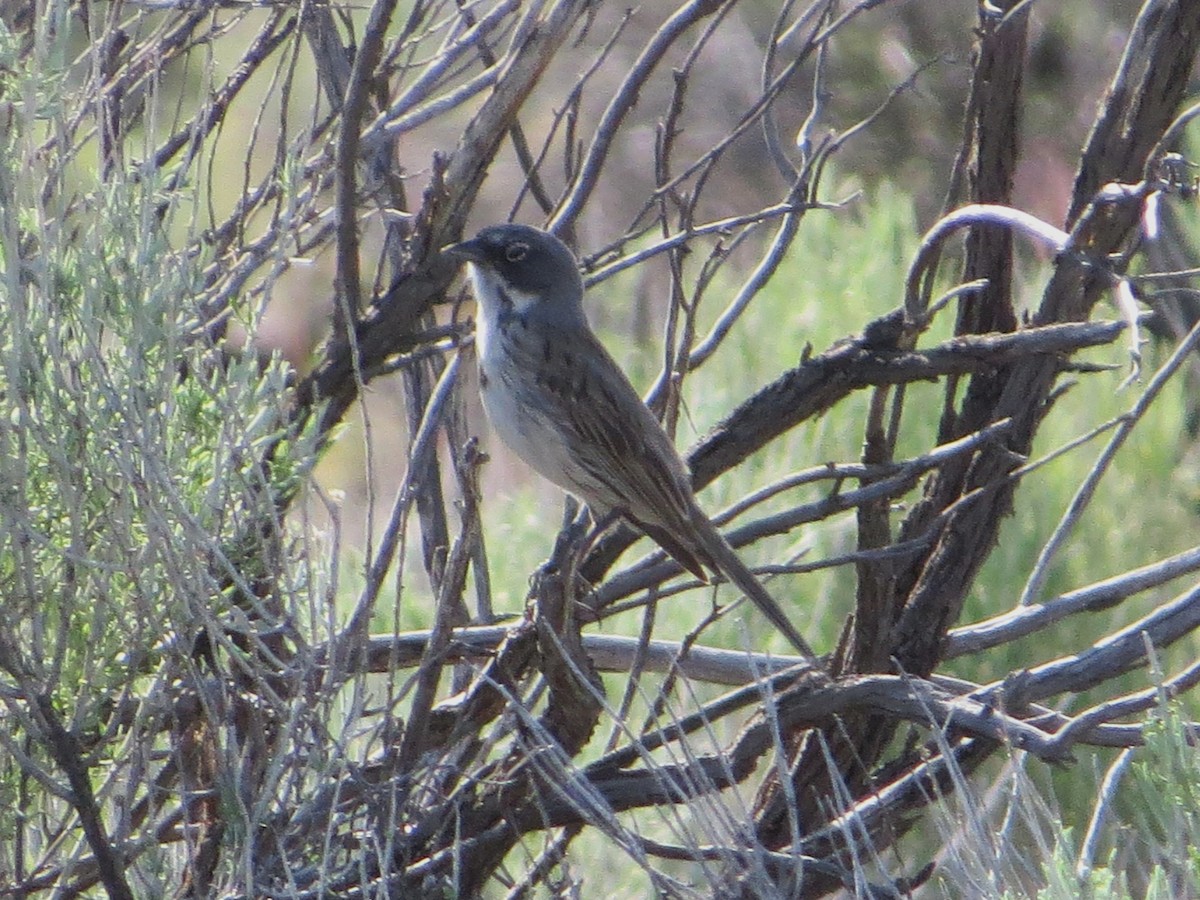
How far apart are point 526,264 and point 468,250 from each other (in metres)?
0.41

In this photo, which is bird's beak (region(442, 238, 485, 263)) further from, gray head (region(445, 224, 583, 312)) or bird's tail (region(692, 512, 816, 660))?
bird's tail (region(692, 512, 816, 660))

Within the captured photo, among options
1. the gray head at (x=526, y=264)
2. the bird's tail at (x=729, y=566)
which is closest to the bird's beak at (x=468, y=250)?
the gray head at (x=526, y=264)

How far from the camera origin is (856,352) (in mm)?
4141

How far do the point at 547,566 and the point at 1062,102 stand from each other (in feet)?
35.6

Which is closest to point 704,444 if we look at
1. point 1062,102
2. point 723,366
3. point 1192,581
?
point 723,366

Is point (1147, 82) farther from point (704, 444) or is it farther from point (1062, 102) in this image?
point (1062, 102)

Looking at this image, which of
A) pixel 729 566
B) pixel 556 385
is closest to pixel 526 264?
pixel 556 385

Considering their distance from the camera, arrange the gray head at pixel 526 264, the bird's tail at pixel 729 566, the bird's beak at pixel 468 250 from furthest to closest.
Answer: the gray head at pixel 526 264, the bird's tail at pixel 729 566, the bird's beak at pixel 468 250

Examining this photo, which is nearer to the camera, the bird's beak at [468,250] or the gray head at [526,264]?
the bird's beak at [468,250]

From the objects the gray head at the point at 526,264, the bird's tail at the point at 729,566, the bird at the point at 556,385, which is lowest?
the bird's tail at the point at 729,566

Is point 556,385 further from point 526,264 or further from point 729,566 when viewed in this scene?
point 729,566

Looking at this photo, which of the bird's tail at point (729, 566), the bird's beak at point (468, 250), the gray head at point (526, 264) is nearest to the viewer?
the bird's beak at point (468, 250)

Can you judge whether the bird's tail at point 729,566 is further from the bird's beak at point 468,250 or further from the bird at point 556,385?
the bird's beak at point 468,250

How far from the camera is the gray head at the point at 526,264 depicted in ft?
16.2
